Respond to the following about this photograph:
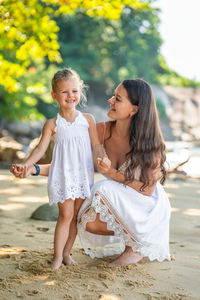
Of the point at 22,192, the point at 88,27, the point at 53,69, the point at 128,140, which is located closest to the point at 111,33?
the point at 88,27

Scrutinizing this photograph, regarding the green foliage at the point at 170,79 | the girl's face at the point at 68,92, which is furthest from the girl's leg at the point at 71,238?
the green foliage at the point at 170,79

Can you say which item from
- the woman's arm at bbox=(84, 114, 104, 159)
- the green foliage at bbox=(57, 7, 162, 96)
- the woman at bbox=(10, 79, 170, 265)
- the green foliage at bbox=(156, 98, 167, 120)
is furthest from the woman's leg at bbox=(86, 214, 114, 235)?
the green foliage at bbox=(156, 98, 167, 120)

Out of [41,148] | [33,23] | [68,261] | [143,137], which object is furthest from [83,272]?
[33,23]

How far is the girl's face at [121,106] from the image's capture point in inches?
104

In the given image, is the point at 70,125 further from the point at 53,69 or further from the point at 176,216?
the point at 53,69

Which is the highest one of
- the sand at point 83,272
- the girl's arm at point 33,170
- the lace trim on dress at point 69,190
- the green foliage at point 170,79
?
the green foliage at point 170,79

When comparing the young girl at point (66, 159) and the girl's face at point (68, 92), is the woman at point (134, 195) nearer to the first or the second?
the young girl at point (66, 159)

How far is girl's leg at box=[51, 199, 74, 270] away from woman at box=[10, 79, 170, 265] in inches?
6.1

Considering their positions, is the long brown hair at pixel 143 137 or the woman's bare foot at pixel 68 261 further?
the long brown hair at pixel 143 137

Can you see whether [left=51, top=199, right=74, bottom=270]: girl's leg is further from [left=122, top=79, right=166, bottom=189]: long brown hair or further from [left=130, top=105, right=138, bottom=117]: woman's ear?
[left=130, top=105, right=138, bottom=117]: woman's ear

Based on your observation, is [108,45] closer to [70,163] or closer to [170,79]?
[170,79]

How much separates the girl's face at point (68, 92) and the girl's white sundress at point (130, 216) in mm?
544

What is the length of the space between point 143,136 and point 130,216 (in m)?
0.54

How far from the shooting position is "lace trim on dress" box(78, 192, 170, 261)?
249cm
